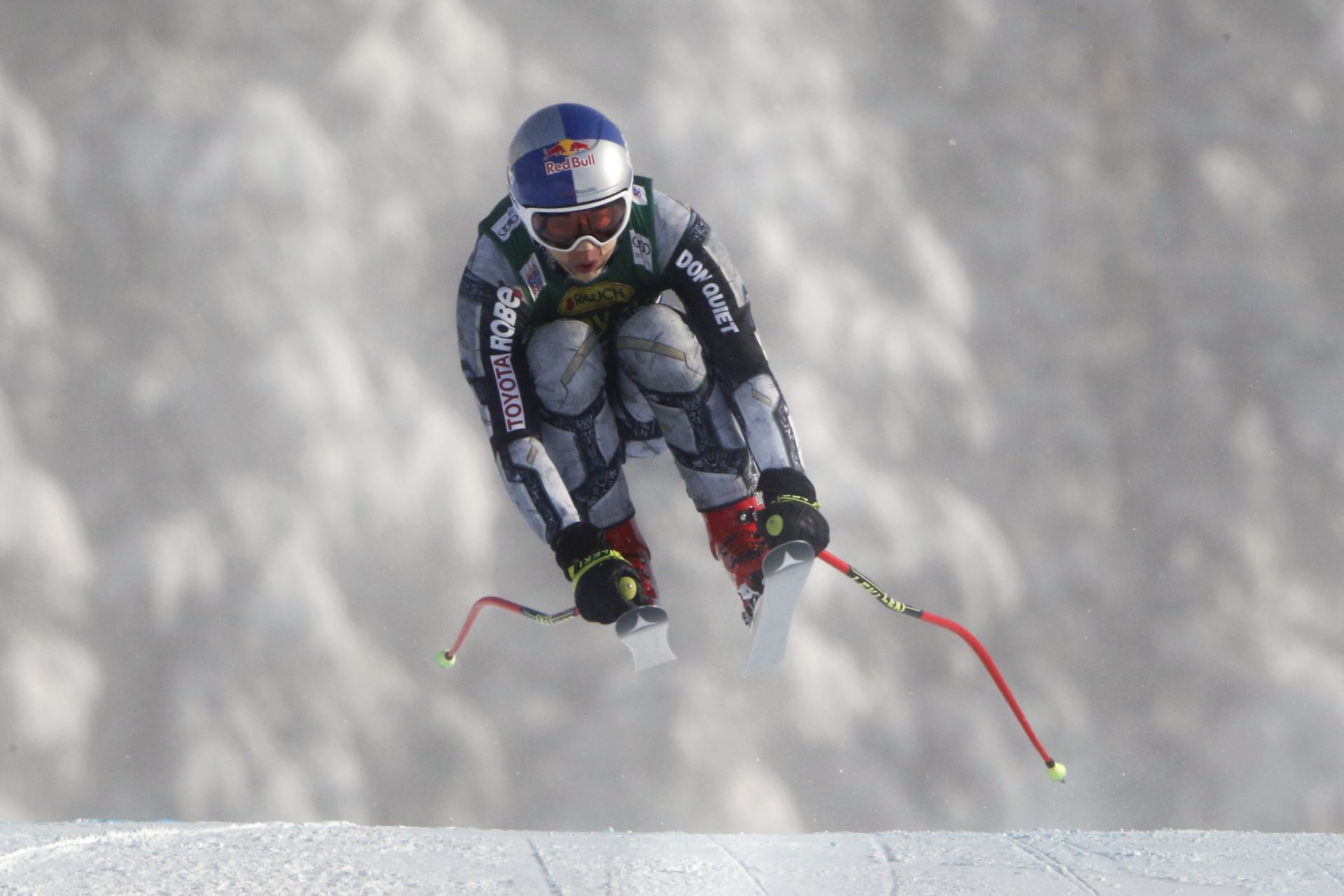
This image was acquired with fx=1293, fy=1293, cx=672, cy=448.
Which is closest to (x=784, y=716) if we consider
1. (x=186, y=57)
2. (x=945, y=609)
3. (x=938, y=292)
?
(x=945, y=609)

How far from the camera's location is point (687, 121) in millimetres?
4973

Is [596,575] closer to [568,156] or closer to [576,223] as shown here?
[576,223]

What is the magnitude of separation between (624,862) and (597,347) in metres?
1.41

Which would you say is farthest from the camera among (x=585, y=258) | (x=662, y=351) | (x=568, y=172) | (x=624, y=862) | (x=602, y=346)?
(x=624, y=862)

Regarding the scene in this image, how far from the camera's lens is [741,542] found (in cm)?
338

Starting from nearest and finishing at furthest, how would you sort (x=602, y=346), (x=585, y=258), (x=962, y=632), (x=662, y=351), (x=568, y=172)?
(x=568, y=172) → (x=585, y=258) → (x=662, y=351) → (x=602, y=346) → (x=962, y=632)

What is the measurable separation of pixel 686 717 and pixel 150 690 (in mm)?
2040

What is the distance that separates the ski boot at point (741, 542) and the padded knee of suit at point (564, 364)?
505 millimetres

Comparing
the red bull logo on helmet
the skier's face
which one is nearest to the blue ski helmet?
the red bull logo on helmet

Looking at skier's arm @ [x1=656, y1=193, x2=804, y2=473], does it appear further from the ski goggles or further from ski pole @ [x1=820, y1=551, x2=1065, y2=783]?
ski pole @ [x1=820, y1=551, x2=1065, y2=783]

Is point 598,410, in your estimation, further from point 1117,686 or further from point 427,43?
point 1117,686

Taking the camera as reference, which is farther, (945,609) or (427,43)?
(945,609)

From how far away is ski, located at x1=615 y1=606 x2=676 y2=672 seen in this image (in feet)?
9.86

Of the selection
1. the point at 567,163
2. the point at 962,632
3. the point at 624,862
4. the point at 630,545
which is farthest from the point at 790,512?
the point at 624,862
